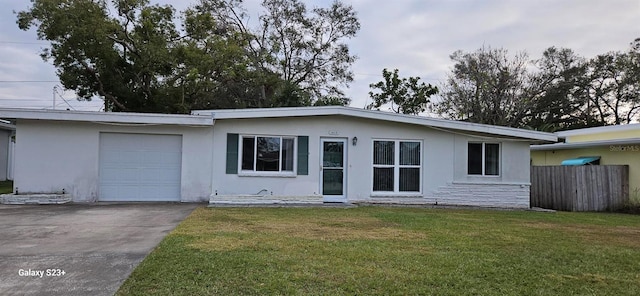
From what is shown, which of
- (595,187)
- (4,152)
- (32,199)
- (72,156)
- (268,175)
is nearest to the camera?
(32,199)

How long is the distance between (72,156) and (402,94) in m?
20.2

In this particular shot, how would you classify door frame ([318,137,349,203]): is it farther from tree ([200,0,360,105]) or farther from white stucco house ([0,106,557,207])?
tree ([200,0,360,105])

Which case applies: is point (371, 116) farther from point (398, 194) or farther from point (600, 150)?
point (600, 150)

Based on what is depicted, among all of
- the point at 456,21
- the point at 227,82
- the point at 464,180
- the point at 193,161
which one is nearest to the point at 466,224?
the point at 464,180

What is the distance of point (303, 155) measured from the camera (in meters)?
12.4

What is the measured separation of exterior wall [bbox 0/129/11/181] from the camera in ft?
64.4

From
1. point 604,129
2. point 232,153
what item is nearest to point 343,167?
point 232,153

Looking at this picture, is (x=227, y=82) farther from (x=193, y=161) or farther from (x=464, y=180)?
(x=464, y=180)

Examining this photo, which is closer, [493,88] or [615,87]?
[493,88]

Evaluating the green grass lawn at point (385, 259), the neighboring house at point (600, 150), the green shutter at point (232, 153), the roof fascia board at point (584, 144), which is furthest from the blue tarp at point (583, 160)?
the green shutter at point (232, 153)

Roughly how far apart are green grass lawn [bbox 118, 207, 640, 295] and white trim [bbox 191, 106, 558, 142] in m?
3.95

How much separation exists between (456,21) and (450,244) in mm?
12777

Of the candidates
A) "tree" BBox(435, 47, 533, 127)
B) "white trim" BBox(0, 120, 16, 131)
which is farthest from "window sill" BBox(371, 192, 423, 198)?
"white trim" BBox(0, 120, 16, 131)

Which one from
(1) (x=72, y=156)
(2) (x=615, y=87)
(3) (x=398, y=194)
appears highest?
A: (2) (x=615, y=87)
